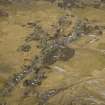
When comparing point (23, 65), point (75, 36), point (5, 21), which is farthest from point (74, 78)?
point (5, 21)

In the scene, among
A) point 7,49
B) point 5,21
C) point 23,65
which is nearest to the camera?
point 23,65

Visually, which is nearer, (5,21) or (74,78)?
(74,78)

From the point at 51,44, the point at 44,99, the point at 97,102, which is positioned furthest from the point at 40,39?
the point at 97,102

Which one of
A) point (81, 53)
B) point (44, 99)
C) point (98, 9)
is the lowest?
point (44, 99)

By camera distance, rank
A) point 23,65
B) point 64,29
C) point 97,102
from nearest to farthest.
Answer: point 97,102
point 23,65
point 64,29

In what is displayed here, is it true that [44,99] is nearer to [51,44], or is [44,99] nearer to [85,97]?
[85,97]

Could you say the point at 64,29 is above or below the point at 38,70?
above

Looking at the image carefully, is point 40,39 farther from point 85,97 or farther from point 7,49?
point 85,97
